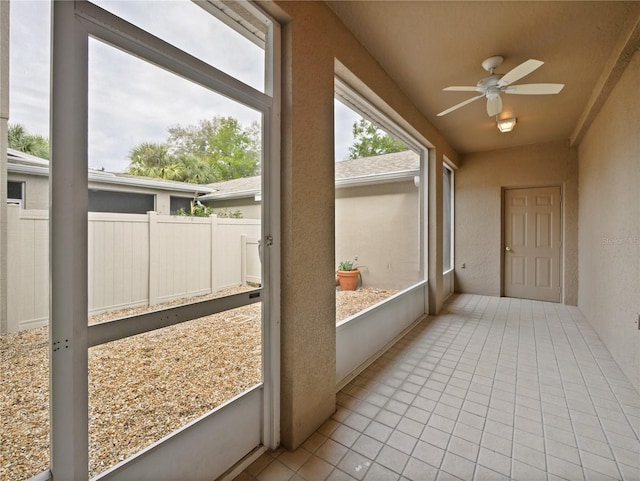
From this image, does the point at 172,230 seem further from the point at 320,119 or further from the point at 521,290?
the point at 521,290

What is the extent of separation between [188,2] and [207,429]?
204 cm

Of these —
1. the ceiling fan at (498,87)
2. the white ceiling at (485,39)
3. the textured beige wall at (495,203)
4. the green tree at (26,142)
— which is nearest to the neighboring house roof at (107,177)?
the green tree at (26,142)

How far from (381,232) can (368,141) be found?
3.46 feet

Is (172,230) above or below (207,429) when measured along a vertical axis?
above

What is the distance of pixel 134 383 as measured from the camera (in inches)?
47.6

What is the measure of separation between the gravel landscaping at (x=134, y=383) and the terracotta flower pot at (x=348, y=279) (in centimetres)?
115

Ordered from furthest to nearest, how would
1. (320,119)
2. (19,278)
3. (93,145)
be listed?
(320,119), (93,145), (19,278)

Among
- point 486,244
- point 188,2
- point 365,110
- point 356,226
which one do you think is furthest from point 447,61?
point 486,244

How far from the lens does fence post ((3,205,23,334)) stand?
3.05 feet

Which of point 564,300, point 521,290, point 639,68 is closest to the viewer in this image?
point 639,68

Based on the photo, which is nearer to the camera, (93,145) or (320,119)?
(93,145)

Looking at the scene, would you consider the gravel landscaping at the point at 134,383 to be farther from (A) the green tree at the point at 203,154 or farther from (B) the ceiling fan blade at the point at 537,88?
(B) the ceiling fan blade at the point at 537,88

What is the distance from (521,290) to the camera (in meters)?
5.33

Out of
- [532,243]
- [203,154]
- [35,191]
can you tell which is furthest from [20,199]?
[532,243]
